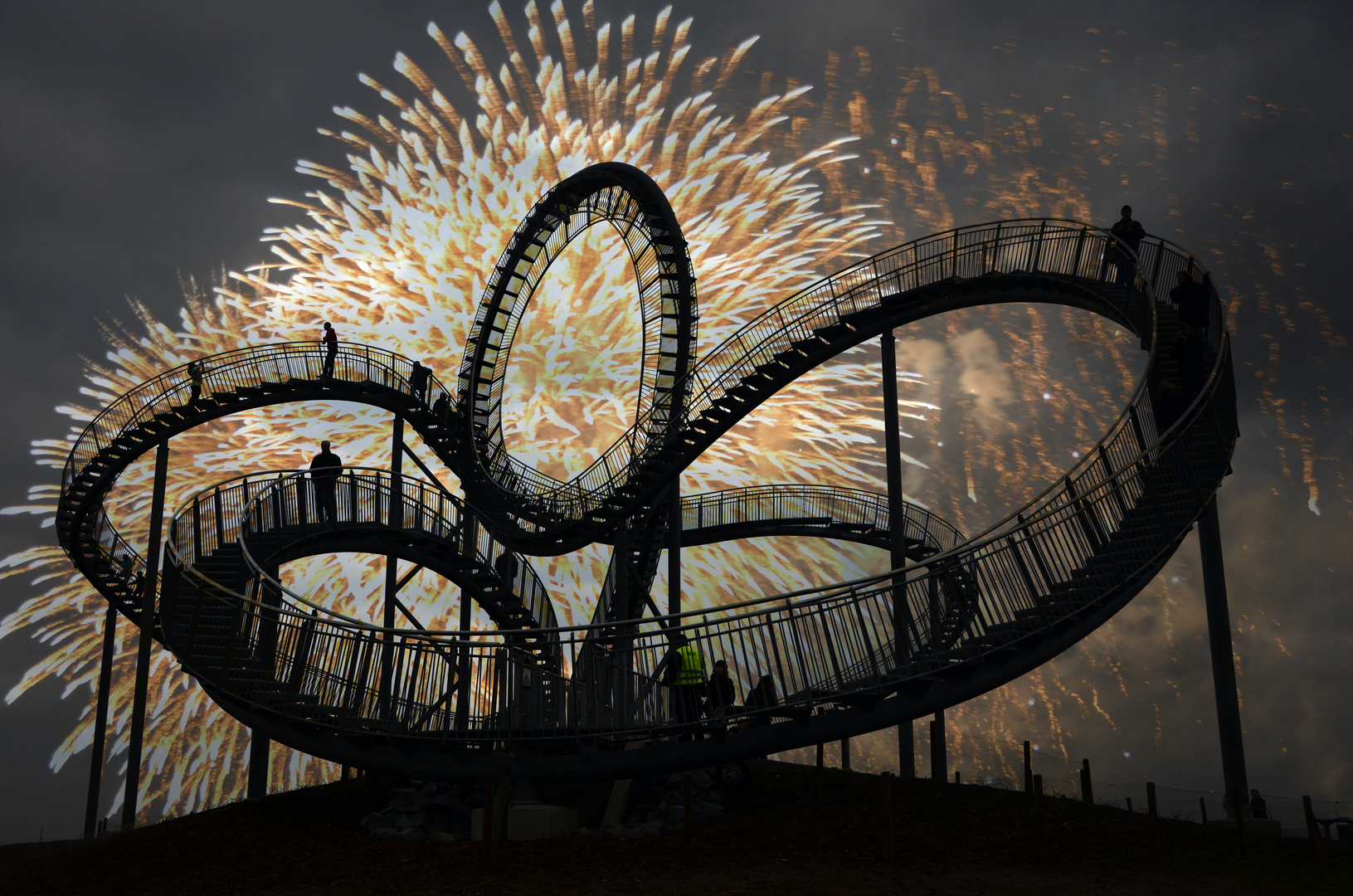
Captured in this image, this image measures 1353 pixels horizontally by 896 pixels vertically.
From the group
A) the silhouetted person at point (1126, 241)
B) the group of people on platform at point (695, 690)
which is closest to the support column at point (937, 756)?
the group of people on platform at point (695, 690)

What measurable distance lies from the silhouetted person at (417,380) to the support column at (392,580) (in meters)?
0.69

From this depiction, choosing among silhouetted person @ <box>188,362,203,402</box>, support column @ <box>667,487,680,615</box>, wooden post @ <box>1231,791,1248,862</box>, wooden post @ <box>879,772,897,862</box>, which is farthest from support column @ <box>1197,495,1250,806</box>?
silhouetted person @ <box>188,362,203,402</box>

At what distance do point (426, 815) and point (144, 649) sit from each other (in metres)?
10.7

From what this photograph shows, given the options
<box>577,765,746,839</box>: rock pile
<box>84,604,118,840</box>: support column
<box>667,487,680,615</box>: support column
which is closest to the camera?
<box>577,765,746,839</box>: rock pile

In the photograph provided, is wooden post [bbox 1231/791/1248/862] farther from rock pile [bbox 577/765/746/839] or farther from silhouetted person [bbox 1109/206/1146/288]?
silhouetted person [bbox 1109/206/1146/288]

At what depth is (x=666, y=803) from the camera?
566 inches

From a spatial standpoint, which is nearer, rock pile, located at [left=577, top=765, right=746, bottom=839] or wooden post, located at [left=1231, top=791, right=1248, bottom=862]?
wooden post, located at [left=1231, top=791, right=1248, bottom=862]

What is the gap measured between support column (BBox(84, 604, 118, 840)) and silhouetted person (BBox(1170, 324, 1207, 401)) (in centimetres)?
2272

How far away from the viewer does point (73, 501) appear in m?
23.7

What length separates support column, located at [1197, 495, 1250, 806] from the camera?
14.2 metres

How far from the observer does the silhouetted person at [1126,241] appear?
17703mm

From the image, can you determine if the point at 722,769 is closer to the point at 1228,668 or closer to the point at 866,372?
the point at 1228,668

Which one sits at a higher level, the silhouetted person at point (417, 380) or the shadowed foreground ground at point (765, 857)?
the silhouetted person at point (417, 380)

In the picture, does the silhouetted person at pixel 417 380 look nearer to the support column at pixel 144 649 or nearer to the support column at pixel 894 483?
the support column at pixel 144 649
